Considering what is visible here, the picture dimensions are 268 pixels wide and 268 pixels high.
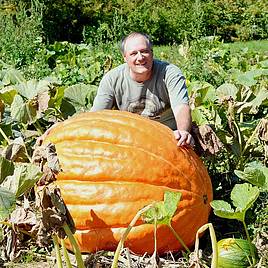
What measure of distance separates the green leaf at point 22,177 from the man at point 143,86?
1337 mm

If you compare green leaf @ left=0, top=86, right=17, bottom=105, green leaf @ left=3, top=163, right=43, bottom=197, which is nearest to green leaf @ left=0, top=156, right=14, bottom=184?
green leaf @ left=3, top=163, right=43, bottom=197

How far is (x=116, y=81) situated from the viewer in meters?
4.20

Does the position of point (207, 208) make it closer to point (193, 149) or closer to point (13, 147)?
point (193, 149)

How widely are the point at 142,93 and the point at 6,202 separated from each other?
1827mm

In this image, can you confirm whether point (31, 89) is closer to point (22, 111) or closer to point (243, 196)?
point (22, 111)

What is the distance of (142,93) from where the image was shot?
4.20 metres

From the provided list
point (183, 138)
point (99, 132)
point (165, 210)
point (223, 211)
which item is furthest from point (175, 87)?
point (165, 210)

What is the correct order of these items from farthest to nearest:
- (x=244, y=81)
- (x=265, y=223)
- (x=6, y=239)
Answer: (x=244, y=81)
(x=265, y=223)
(x=6, y=239)

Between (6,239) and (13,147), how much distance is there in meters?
0.42

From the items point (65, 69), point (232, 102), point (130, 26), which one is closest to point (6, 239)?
A: point (232, 102)

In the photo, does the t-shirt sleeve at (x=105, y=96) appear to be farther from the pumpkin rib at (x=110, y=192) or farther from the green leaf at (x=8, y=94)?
the pumpkin rib at (x=110, y=192)

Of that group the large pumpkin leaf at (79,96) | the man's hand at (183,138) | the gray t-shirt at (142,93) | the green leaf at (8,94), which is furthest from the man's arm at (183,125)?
the green leaf at (8,94)

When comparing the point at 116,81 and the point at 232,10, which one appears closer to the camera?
the point at 116,81

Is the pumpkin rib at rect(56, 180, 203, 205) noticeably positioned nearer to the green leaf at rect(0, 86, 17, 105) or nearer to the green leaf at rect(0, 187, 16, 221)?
the green leaf at rect(0, 187, 16, 221)
